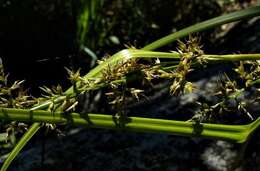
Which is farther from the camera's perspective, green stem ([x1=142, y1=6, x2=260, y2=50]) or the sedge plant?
green stem ([x1=142, y1=6, x2=260, y2=50])

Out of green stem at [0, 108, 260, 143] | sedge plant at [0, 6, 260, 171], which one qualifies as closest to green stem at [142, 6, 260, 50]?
sedge plant at [0, 6, 260, 171]

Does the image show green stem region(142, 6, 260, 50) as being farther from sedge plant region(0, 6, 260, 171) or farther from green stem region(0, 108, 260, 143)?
green stem region(0, 108, 260, 143)

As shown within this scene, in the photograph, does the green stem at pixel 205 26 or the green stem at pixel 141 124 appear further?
the green stem at pixel 205 26

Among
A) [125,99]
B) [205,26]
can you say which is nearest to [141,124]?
[125,99]

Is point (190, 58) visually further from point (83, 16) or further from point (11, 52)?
point (11, 52)

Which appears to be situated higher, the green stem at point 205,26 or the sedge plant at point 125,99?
the green stem at point 205,26

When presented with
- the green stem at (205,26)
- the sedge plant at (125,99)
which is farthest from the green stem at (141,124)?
the green stem at (205,26)

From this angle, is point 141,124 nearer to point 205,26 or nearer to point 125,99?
point 125,99

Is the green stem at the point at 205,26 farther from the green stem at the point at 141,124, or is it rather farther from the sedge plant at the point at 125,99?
the green stem at the point at 141,124
